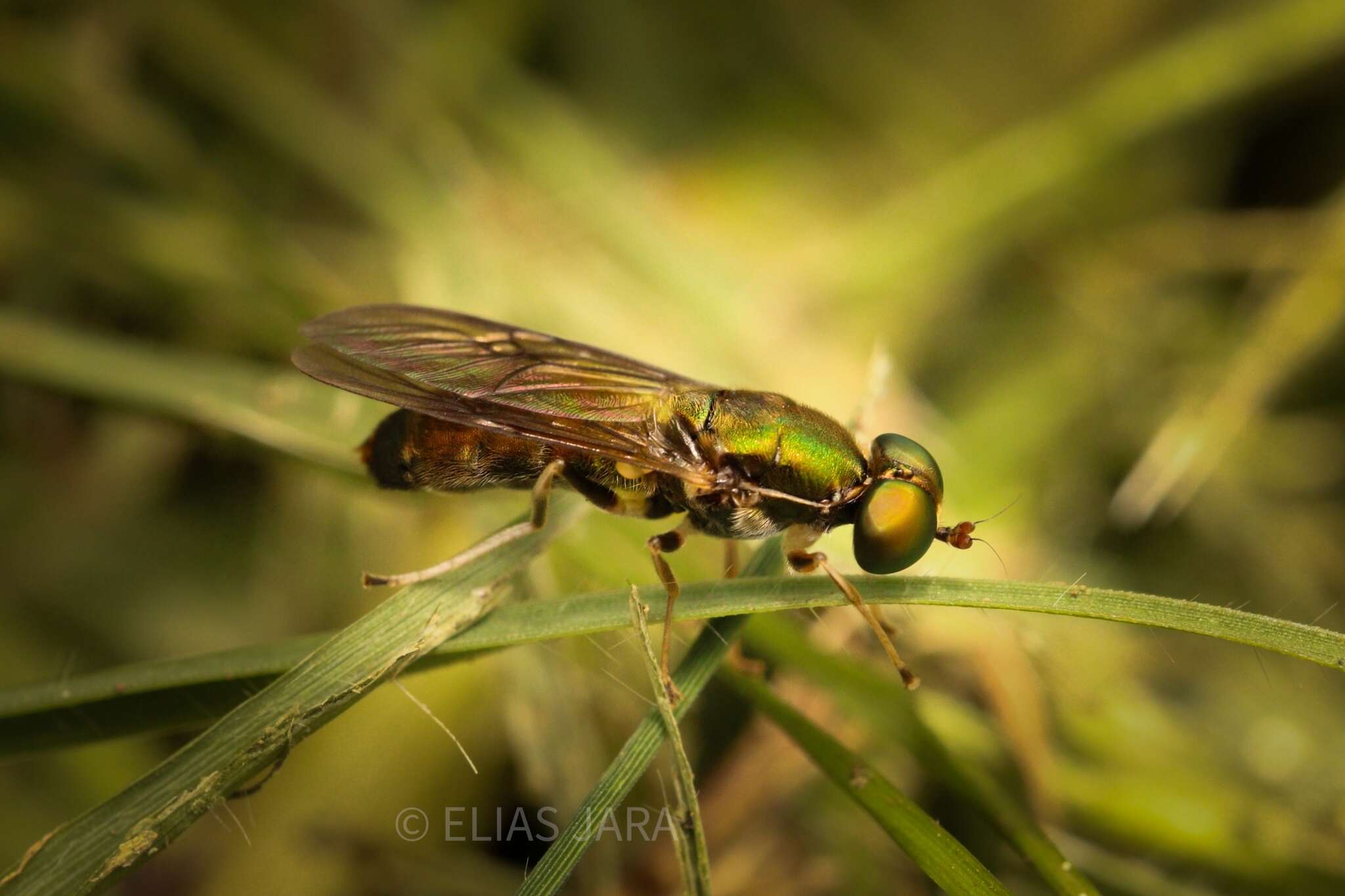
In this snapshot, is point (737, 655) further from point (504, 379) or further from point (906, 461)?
point (504, 379)

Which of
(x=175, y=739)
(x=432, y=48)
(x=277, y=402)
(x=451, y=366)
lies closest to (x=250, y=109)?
(x=432, y=48)

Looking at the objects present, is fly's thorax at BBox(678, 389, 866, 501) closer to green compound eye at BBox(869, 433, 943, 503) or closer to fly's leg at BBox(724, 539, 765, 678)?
green compound eye at BBox(869, 433, 943, 503)

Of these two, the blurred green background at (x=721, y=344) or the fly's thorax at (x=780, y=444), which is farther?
the blurred green background at (x=721, y=344)

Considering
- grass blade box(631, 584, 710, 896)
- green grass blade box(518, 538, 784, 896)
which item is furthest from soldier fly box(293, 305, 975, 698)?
grass blade box(631, 584, 710, 896)

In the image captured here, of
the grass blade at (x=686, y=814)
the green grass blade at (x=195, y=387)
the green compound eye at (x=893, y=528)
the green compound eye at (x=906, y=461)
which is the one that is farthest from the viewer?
the green grass blade at (x=195, y=387)

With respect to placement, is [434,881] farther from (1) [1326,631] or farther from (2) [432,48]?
(2) [432,48]

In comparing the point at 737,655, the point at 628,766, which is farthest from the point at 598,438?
the point at 628,766

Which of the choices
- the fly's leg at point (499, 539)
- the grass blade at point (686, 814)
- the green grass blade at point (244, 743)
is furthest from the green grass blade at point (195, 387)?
the grass blade at point (686, 814)

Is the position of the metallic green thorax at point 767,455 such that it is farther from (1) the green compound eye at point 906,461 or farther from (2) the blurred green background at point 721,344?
(2) the blurred green background at point 721,344

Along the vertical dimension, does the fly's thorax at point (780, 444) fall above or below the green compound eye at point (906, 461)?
below
